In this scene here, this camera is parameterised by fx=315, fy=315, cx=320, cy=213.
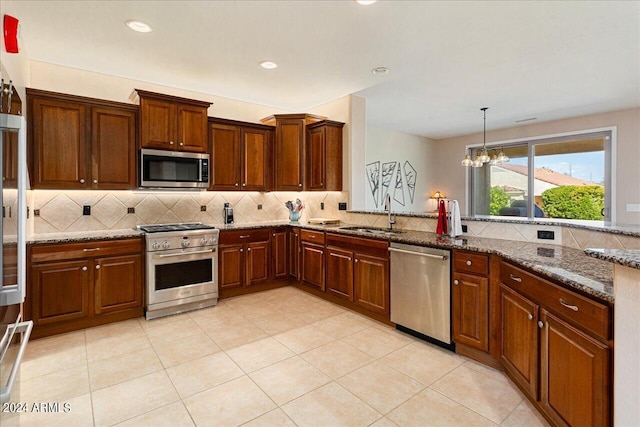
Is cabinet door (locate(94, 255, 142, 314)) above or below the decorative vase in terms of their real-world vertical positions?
below

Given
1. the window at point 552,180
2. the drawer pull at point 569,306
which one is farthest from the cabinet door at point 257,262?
the window at point 552,180

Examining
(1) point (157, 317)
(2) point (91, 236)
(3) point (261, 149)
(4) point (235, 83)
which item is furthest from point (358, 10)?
(1) point (157, 317)

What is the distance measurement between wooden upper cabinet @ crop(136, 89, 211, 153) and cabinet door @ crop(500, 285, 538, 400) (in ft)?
11.5

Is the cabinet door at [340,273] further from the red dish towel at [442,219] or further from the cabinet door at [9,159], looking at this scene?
the cabinet door at [9,159]

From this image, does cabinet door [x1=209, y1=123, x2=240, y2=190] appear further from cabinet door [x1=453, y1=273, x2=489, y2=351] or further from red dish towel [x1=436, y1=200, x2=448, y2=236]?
cabinet door [x1=453, y1=273, x2=489, y2=351]

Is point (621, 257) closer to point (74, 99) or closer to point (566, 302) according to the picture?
point (566, 302)

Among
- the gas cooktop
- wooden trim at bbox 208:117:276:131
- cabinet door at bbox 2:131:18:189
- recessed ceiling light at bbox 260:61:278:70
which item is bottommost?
the gas cooktop

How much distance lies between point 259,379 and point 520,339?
1768 mm

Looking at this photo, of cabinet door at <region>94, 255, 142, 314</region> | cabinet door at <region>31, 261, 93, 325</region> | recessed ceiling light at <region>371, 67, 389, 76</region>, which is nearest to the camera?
cabinet door at <region>31, 261, 93, 325</region>

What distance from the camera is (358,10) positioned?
2.45 meters

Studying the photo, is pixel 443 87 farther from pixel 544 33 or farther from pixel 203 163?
pixel 203 163

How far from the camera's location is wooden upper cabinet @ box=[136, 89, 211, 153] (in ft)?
11.3

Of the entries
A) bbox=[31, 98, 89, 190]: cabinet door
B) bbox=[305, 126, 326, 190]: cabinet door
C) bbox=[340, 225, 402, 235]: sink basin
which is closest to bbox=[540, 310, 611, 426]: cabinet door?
bbox=[340, 225, 402, 235]: sink basin

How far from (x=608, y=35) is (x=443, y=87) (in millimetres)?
1650
